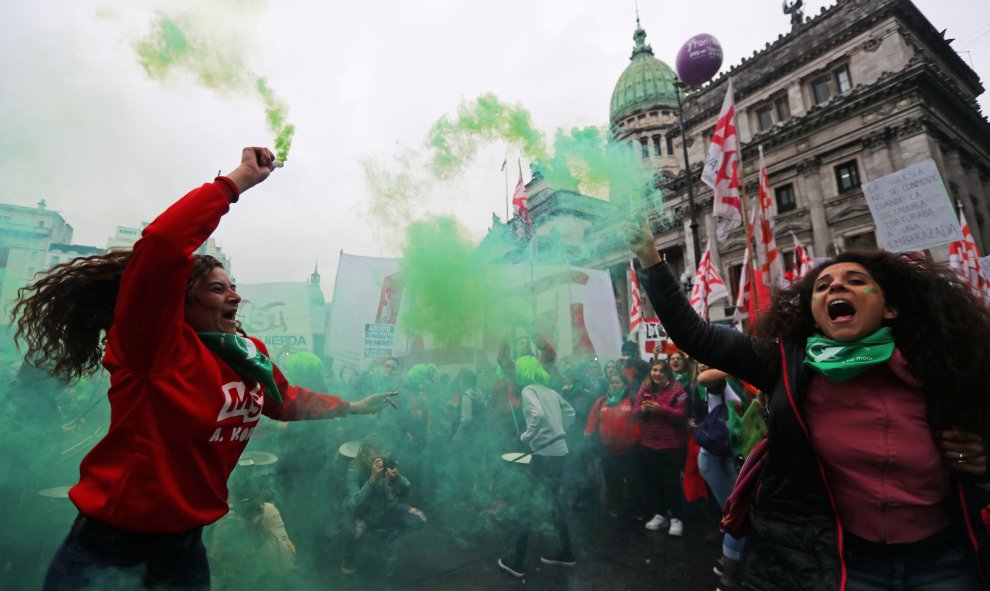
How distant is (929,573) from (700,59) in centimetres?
898

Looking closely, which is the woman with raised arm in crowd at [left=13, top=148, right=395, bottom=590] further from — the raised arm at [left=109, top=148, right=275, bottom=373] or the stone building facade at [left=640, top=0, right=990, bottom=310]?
the stone building facade at [left=640, top=0, right=990, bottom=310]

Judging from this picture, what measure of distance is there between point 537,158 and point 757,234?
4676 mm

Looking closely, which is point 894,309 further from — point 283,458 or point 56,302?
point 283,458

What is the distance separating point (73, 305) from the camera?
1654 mm

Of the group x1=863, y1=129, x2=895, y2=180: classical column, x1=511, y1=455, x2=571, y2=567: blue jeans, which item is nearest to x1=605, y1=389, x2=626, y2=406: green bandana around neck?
x1=511, y1=455, x2=571, y2=567: blue jeans

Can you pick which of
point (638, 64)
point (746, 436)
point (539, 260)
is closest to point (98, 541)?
point (746, 436)

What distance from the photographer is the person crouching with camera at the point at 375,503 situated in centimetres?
397

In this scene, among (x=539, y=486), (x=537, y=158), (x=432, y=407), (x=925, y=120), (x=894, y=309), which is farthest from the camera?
(x=925, y=120)

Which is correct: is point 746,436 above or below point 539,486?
above

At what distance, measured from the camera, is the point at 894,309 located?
1.86 meters

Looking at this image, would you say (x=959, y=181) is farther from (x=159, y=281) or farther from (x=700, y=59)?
(x=159, y=281)

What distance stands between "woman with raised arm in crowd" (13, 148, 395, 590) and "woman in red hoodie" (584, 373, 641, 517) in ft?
15.6

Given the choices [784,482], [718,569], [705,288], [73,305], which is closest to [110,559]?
[73,305]

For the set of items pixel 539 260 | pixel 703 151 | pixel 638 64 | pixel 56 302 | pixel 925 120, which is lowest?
pixel 56 302
